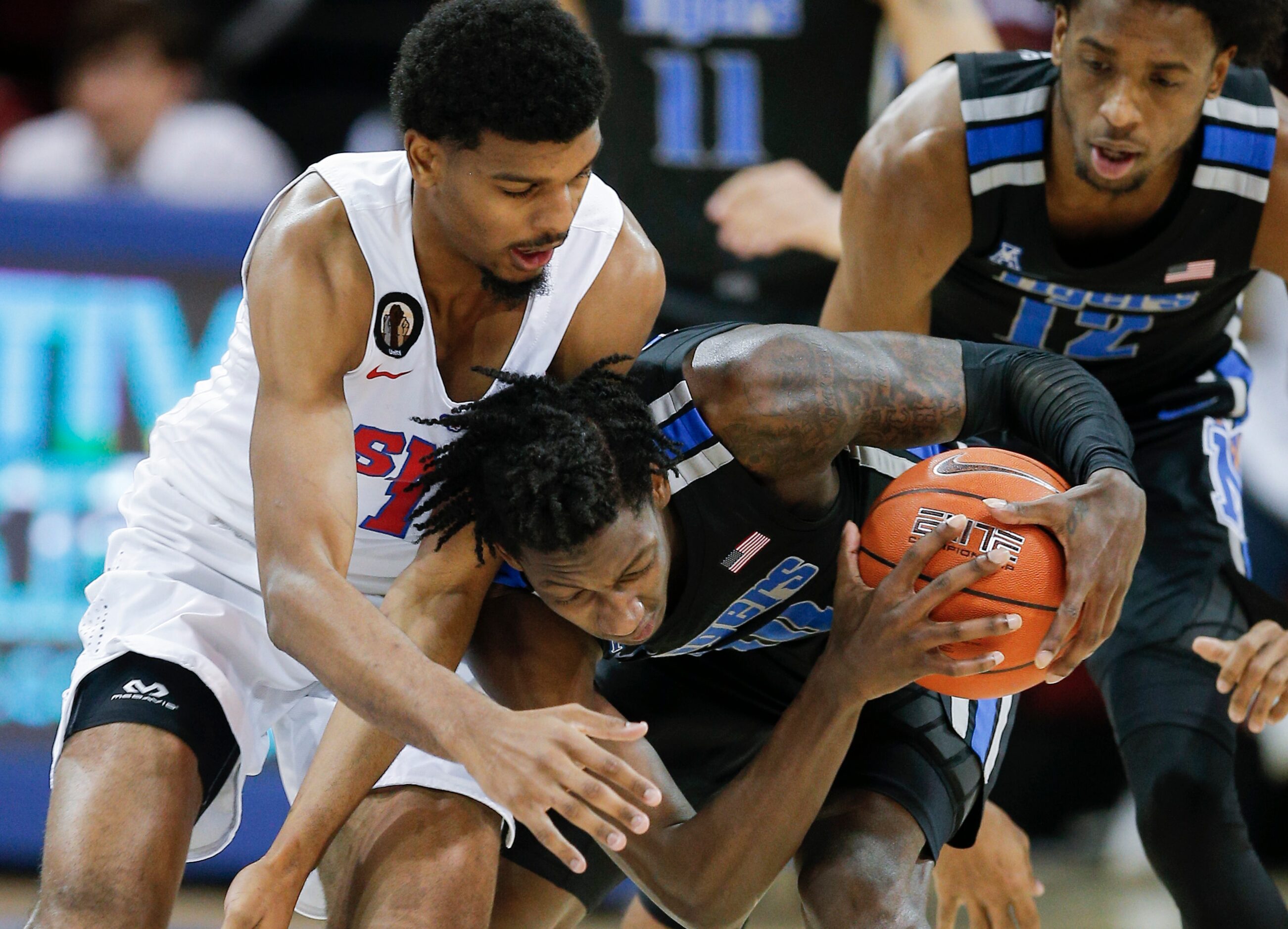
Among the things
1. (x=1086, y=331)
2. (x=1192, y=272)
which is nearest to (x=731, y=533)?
(x=1086, y=331)

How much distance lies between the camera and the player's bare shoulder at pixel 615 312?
335cm

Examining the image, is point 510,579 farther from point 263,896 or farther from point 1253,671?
point 1253,671

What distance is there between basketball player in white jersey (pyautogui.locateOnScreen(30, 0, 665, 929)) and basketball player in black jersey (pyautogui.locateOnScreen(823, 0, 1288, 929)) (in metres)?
0.85

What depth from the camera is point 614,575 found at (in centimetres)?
302

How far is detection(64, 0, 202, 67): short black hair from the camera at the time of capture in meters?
7.10

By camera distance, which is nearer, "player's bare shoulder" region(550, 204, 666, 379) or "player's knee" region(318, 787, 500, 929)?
"player's knee" region(318, 787, 500, 929)

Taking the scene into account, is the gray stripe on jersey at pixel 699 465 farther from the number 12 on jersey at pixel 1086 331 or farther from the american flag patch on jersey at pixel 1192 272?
the american flag patch on jersey at pixel 1192 272

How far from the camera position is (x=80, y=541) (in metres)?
5.60

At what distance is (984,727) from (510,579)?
1108 mm

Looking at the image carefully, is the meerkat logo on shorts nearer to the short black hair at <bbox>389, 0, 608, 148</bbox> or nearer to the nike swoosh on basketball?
the short black hair at <bbox>389, 0, 608, 148</bbox>


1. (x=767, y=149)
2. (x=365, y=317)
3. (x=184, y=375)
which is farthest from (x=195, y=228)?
(x=365, y=317)

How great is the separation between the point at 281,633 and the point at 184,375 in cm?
305

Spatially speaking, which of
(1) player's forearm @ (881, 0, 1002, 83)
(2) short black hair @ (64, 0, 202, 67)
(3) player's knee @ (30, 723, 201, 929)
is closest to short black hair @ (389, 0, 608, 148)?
(3) player's knee @ (30, 723, 201, 929)

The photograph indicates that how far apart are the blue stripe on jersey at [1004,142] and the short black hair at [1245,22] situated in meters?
0.29
